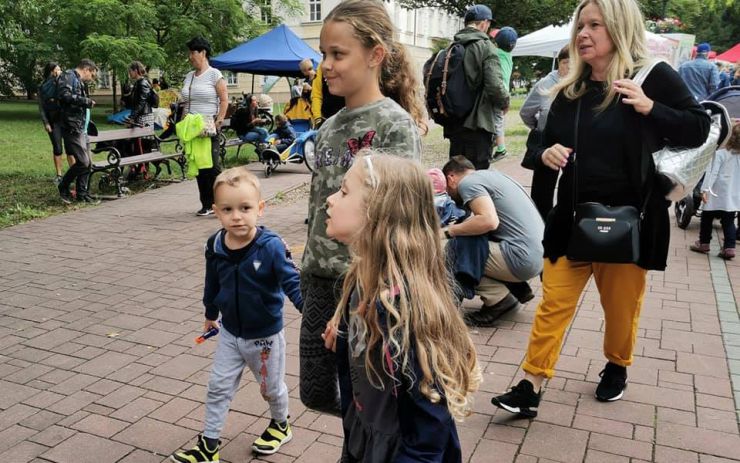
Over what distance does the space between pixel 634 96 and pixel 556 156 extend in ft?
1.41

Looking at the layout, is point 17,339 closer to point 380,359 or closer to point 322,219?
point 322,219

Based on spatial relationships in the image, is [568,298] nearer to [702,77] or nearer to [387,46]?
[387,46]

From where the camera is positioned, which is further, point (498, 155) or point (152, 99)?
point (498, 155)

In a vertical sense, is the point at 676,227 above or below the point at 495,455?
below

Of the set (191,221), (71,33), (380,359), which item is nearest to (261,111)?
(191,221)

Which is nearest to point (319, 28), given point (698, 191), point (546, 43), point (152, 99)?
point (546, 43)

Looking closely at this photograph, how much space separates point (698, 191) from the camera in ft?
25.1

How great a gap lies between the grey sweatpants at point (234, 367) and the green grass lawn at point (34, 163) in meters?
5.90

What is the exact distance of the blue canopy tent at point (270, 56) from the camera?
16.8 meters

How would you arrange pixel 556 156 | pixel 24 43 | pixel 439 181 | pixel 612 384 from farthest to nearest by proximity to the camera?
1. pixel 24 43
2. pixel 439 181
3. pixel 612 384
4. pixel 556 156

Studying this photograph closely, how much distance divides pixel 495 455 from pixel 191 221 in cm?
592

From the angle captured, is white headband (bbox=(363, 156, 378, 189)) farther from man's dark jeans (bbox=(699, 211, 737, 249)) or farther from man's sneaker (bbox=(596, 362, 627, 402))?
man's dark jeans (bbox=(699, 211, 737, 249))

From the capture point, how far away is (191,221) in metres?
8.16

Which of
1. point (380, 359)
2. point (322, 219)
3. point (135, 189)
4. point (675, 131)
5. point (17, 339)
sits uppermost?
point (675, 131)
